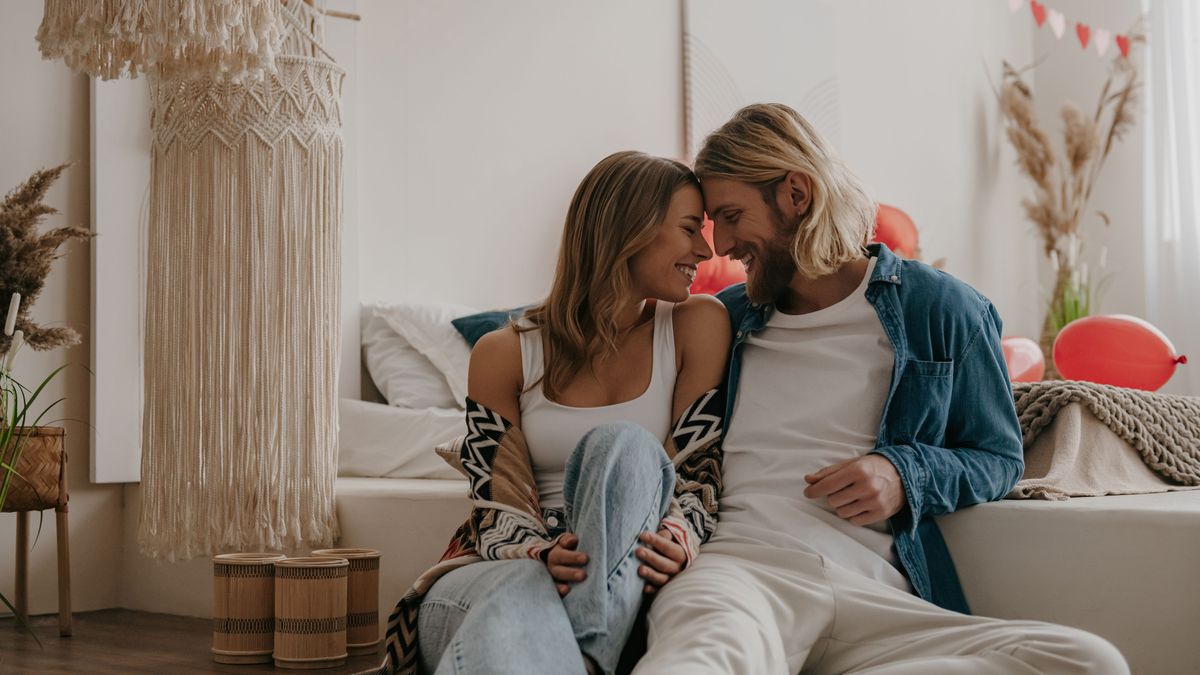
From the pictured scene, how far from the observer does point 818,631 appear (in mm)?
1394

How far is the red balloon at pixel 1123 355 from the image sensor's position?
2.56 metres

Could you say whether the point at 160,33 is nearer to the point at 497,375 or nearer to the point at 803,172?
the point at 497,375

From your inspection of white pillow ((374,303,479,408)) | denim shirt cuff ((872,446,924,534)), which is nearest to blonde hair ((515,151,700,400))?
denim shirt cuff ((872,446,924,534))

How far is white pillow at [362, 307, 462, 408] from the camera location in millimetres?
2729

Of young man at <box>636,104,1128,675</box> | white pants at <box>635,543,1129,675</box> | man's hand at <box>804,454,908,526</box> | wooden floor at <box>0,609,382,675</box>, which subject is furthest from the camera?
wooden floor at <box>0,609,382,675</box>

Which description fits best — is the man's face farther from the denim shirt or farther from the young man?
the denim shirt

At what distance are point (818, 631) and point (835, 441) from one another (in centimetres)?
29

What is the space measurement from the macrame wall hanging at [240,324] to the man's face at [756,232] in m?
0.95

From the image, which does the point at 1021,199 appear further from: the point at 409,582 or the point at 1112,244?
the point at 409,582

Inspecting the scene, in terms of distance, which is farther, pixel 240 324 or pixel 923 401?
pixel 240 324

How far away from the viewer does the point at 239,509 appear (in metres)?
2.26

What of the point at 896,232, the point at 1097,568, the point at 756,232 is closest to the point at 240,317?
the point at 756,232

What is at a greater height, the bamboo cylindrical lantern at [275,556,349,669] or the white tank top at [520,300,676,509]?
the white tank top at [520,300,676,509]

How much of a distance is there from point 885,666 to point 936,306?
537mm
